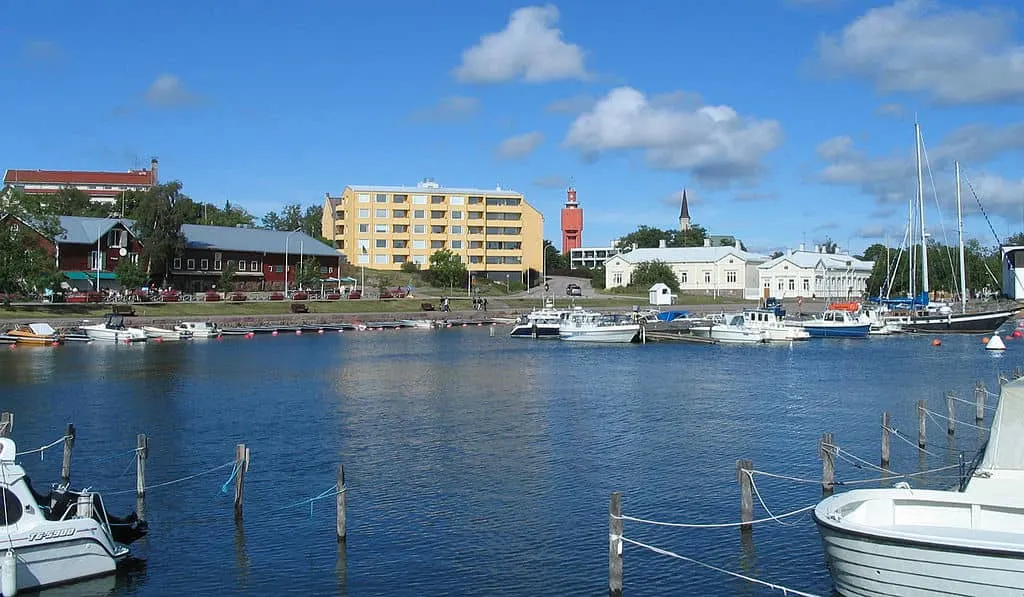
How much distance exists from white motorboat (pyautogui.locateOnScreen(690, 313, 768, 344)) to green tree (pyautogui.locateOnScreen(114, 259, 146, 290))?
6592 centimetres

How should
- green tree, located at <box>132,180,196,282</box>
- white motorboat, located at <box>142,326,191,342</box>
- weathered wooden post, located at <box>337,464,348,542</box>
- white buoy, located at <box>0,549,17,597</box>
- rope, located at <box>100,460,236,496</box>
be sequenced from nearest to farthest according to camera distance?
1. white buoy, located at <box>0,549,17,597</box>
2. weathered wooden post, located at <box>337,464,348,542</box>
3. rope, located at <box>100,460,236,496</box>
4. white motorboat, located at <box>142,326,191,342</box>
5. green tree, located at <box>132,180,196,282</box>

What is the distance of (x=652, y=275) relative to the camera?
181375mm

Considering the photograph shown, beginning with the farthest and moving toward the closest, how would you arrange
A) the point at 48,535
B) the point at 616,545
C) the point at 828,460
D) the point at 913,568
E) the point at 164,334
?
the point at 164,334, the point at 828,460, the point at 48,535, the point at 616,545, the point at 913,568

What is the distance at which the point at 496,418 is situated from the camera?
44.9 metres

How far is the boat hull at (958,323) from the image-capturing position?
331 ft

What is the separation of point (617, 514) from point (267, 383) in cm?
4351

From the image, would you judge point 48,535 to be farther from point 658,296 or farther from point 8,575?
point 658,296

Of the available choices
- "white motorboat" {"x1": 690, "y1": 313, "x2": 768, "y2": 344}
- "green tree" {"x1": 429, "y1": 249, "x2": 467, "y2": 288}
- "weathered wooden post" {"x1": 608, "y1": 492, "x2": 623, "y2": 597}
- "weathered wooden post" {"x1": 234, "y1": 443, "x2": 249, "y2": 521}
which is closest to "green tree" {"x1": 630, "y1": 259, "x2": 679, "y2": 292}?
"green tree" {"x1": 429, "y1": 249, "x2": 467, "y2": 288}

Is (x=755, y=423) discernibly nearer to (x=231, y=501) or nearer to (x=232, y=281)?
(x=231, y=501)

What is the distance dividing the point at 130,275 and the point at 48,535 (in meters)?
102

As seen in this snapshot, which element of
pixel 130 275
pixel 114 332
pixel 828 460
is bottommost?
pixel 828 460

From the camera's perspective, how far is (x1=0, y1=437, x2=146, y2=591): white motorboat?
67.0 ft

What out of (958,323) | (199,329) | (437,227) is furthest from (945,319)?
(437,227)

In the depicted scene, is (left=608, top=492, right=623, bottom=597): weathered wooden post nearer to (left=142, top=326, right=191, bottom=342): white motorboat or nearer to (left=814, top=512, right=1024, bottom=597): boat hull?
(left=814, top=512, right=1024, bottom=597): boat hull
